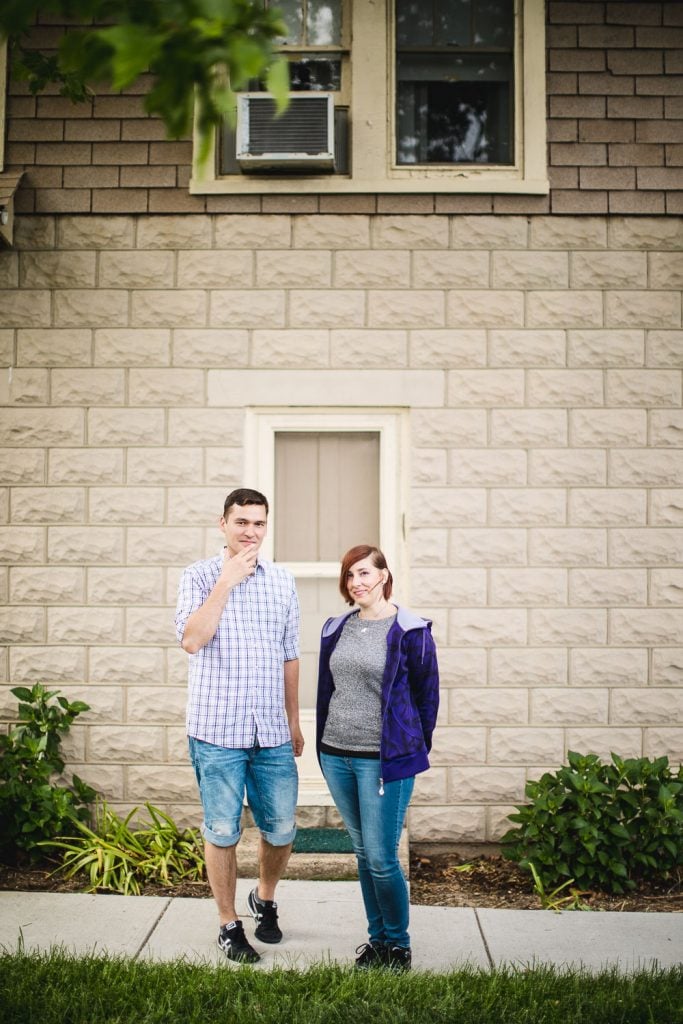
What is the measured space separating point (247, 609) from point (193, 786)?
2027 mm

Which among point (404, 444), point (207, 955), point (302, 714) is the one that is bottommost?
point (207, 955)

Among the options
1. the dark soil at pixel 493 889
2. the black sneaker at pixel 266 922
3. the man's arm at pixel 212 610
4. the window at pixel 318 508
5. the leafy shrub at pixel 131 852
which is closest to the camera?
the man's arm at pixel 212 610

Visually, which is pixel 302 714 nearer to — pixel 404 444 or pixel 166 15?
pixel 404 444

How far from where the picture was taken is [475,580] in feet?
18.2

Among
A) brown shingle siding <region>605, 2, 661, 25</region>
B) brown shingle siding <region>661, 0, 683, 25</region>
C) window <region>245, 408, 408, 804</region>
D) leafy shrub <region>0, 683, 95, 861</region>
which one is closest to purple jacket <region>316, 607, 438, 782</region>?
window <region>245, 408, 408, 804</region>

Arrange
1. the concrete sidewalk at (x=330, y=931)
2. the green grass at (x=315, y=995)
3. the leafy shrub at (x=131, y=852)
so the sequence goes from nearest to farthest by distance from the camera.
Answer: the green grass at (x=315, y=995) → the concrete sidewalk at (x=330, y=931) → the leafy shrub at (x=131, y=852)

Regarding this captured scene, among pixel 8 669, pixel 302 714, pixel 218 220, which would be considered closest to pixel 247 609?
pixel 302 714

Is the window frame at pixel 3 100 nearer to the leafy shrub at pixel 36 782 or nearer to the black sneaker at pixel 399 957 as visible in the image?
the leafy shrub at pixel 36 782

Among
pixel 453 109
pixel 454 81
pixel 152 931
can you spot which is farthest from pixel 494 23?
pixel 152 931

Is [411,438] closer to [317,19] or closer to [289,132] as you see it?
[289,132]

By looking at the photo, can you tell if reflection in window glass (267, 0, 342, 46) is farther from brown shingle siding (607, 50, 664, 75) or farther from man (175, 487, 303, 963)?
man (175, 487, 303, 963)

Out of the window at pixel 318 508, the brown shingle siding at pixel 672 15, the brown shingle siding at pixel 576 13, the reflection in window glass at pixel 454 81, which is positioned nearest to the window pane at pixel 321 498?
the window at pixel 318 508

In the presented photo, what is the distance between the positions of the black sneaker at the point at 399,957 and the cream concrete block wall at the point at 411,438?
1.77 meters

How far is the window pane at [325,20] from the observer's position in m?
5.76
